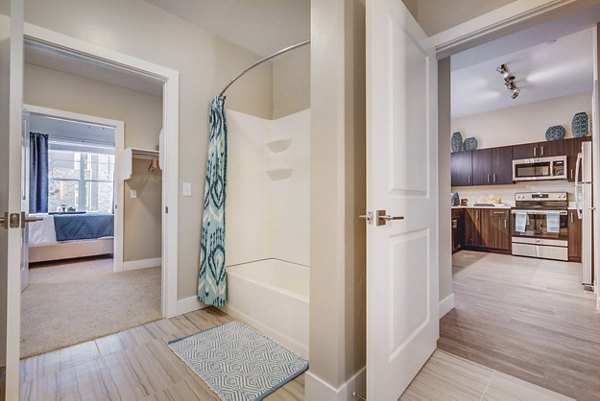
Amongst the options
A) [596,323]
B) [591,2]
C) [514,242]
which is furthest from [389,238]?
[514,242]

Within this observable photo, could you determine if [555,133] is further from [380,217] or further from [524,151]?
[380,217]

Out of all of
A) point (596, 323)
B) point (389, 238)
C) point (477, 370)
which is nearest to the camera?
point (389, 238)

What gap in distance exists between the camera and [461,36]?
1.61m

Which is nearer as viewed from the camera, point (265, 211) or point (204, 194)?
point (204, 194)

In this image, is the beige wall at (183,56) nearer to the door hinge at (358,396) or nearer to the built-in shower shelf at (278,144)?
the built-in shower shelf at (278,144)

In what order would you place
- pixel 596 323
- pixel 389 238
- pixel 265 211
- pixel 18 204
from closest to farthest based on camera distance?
pixel 18 204 < pixel 389 238 < pixel 596 323 < pixel 265 211

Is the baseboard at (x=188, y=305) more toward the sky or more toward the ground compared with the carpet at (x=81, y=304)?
more toward the sky

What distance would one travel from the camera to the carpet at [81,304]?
2029 mm

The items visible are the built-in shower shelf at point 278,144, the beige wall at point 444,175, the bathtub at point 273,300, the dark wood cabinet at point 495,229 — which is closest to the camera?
the bathtub at point 273,300

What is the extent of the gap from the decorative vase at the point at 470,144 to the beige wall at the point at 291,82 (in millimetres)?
4505

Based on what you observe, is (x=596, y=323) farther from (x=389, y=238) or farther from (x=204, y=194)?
(x=204, y=194)

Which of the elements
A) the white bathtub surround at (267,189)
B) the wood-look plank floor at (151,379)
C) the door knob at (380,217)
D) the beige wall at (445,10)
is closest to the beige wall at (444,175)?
the beige wall at (445,10)

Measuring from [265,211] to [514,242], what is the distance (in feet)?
15.1

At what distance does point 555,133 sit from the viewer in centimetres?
459
